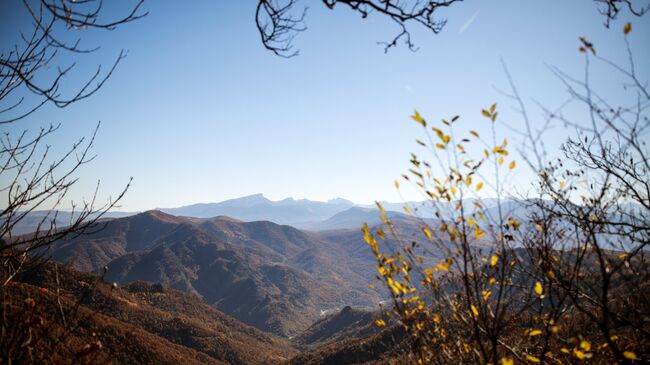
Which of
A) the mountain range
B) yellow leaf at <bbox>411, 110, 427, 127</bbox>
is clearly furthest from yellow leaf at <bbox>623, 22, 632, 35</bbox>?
the mountain range

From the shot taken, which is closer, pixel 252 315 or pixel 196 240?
pixel 252 315

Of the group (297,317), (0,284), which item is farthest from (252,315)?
(0,284)

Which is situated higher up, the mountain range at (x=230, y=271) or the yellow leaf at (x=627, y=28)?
the yellow leaf at (x=627, y=28)

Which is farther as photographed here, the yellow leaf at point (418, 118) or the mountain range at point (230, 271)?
the mountain range at point (230, 271)

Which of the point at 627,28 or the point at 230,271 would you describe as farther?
the point at 230,271

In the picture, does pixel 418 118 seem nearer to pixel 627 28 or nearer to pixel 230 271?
pixel 627 28

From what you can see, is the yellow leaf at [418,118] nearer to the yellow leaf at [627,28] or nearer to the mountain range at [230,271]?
the yellow leaf at [627,28]

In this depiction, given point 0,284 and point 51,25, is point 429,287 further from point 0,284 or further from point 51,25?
point 51,25

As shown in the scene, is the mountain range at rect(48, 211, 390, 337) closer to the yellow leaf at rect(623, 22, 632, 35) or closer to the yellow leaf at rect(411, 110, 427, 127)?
the yellow leaf at rect(411, 110, 427, 127)

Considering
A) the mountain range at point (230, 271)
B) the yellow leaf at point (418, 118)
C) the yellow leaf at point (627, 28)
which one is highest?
the yellow leaf at point (627, 28)

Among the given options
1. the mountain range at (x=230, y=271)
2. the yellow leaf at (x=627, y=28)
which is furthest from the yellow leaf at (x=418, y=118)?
the mountain range at (x=230, y=271)

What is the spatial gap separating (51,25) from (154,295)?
47.9 m

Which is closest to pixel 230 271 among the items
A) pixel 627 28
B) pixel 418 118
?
pixel 418 118

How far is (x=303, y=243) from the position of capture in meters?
134
